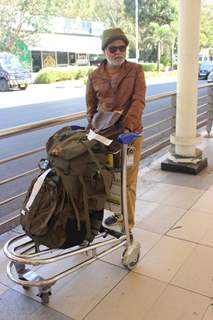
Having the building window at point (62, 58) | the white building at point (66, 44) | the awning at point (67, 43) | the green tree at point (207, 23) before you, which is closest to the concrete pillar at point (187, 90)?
the awning at point (67, 43)

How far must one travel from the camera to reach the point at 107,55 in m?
2.24

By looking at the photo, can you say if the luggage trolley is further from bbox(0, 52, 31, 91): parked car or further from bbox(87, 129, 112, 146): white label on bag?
bbox(0, 52, 31, 91): parked car

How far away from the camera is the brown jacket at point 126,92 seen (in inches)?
88.2

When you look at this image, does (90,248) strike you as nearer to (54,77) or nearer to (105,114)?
(105,114)

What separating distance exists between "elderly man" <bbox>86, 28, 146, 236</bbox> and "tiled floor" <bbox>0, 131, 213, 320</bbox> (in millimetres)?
364

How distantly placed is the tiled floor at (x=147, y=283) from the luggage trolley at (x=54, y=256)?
0.09 m

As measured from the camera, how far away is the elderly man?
2199 millimetres

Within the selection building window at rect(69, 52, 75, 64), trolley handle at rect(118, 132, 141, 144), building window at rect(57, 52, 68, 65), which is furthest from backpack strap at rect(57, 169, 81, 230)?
building window at rect(69, 52, 75, 64)

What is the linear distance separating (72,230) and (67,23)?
25403 millimetres

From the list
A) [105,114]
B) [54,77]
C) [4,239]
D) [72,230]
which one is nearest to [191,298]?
[72,230]

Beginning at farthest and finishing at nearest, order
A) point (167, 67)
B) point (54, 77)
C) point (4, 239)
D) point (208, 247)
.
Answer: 1. point (167, 67)
2. point (54, 77)
3. point (4, 239)
4. point (208, 247)

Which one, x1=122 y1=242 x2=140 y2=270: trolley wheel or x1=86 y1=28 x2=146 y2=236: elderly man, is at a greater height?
x1=86 y1=28 x2=146 y2=236: elderly man

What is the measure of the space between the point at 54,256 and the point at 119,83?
3.58 ft

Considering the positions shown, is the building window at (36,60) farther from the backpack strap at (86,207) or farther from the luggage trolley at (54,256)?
the backpack strap at (86,207)
